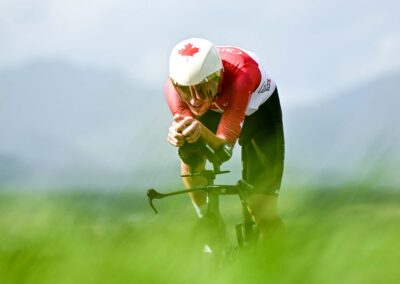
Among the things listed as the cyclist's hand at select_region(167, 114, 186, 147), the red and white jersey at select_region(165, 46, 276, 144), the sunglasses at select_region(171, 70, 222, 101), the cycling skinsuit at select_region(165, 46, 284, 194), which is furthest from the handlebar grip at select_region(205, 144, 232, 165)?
the sunglasses at select_region(171, 70, 222, 101)

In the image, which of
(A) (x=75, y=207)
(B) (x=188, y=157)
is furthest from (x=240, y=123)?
(A) (x=75, y=207)

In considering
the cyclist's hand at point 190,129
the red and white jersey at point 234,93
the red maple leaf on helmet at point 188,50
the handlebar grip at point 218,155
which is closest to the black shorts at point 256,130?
the red and white jersey at point 234,93

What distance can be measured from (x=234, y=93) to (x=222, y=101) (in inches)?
6.7

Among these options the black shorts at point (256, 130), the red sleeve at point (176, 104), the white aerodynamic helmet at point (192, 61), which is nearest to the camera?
the white aerodynamic helmet at point (192, 61)

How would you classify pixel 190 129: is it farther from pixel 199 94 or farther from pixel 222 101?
pixel 222 101

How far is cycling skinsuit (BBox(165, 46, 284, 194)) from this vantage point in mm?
5465

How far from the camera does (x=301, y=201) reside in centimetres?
114

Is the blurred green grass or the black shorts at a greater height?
the blurred green grass

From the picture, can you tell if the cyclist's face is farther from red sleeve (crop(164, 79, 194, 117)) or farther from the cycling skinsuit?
red sleeve (crop(164, 79, 194, 117))

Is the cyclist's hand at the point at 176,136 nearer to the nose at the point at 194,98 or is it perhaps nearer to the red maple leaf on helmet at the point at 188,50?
the nose at the point at 194,98

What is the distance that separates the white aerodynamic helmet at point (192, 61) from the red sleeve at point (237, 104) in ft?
0.95

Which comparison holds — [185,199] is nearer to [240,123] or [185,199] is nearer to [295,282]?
[295,282]

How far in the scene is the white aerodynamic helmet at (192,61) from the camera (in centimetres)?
503

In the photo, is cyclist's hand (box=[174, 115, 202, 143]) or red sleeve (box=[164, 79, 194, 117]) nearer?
cyclist's hand (box=[174, 115, 202, 143])
